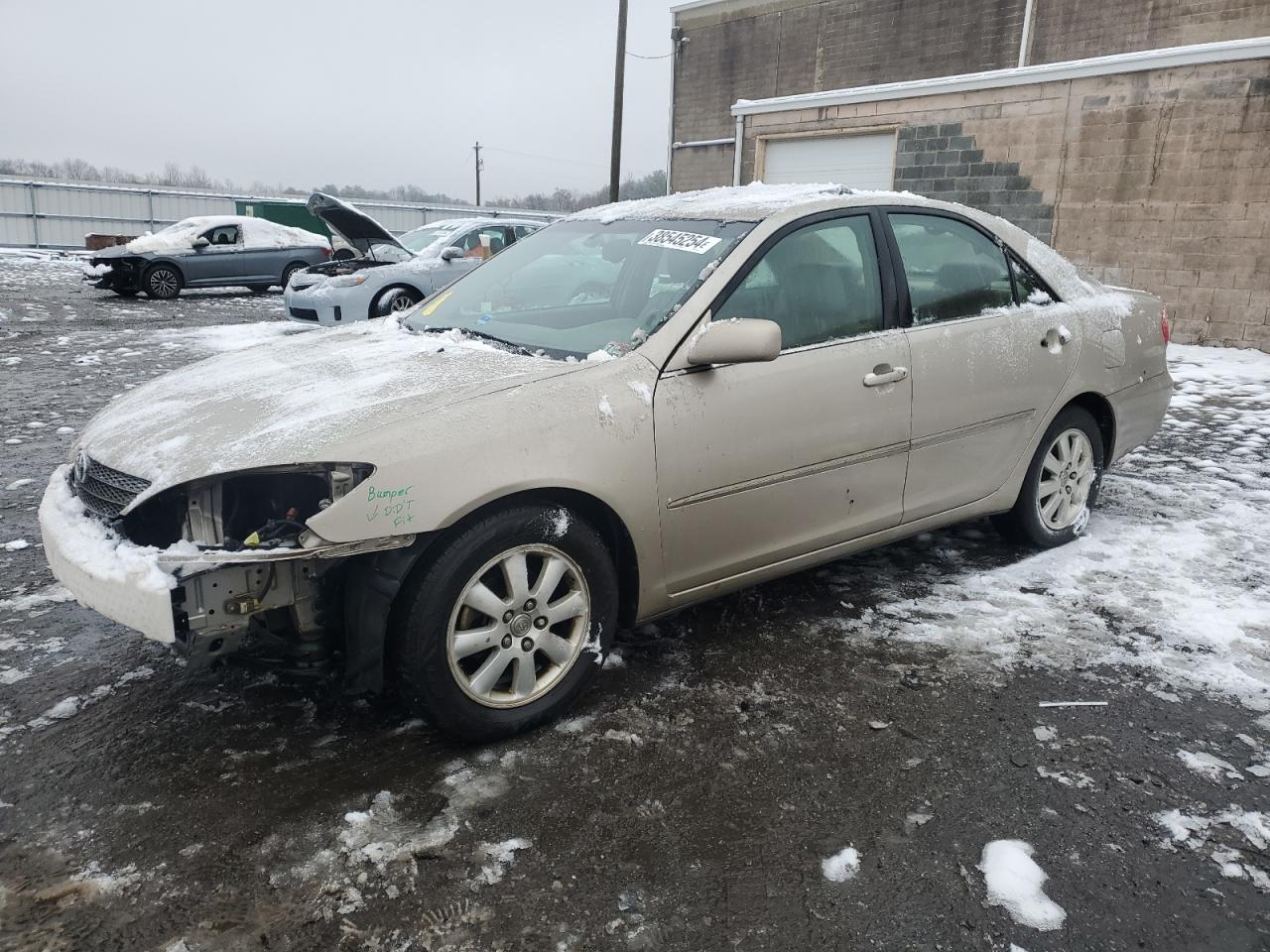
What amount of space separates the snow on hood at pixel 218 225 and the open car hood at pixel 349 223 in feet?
23.3

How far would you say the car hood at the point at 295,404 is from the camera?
7.89 ft

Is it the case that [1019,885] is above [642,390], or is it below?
below

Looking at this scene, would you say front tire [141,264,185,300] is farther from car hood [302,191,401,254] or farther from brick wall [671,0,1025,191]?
brick wall [671,0,1025,191]

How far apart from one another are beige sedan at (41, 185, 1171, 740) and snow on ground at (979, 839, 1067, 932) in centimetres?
120

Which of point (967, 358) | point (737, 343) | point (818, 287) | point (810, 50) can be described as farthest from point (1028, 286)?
point (810, 50)

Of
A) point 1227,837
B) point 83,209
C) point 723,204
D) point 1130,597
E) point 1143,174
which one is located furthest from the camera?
point 83,209

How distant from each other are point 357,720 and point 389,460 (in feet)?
3.13

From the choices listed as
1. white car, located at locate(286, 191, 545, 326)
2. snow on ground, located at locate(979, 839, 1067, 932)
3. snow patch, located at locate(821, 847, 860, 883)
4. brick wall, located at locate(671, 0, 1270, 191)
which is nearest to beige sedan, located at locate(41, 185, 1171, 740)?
snow patch, located at locate(821, 847, 860, 883)

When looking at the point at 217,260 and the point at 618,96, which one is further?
the point at 618,96

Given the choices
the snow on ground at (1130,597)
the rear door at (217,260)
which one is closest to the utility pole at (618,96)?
the rear door at (217,260)

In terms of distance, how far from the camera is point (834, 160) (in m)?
13.6

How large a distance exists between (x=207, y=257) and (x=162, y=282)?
888mm

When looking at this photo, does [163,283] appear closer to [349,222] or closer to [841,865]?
[349,222]

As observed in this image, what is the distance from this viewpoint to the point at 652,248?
3.44m
